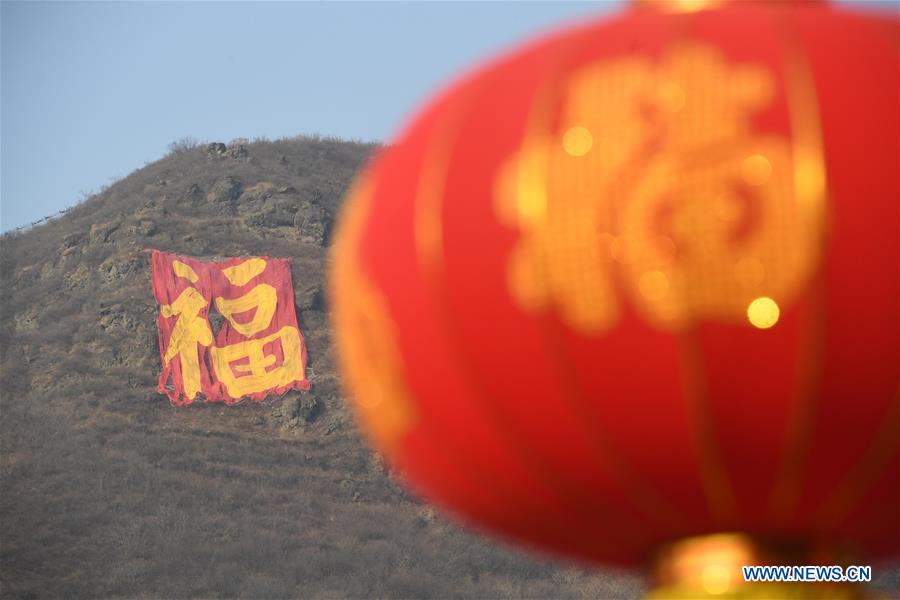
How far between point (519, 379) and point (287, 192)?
37.1m

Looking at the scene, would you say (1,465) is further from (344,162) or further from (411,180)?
(411,180)

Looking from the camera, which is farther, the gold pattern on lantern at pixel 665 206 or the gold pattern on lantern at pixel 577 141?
the gold pattern on lantern at pixel 577 141

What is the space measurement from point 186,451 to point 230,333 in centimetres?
261

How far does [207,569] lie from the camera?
27328 mm

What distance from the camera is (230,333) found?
31438mm

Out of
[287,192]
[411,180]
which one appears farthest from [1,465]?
[411,180]

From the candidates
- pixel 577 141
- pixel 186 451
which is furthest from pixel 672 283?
pixel 186 451

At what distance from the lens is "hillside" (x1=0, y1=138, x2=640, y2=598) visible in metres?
27.3

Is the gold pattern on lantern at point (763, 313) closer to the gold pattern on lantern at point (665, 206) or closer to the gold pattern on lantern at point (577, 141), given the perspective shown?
the gold pattern on lantern at point (665, 206)

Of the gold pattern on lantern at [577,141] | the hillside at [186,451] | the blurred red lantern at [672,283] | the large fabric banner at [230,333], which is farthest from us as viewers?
the large fabric banner at [230,333]

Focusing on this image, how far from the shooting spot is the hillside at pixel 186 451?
2728 centimetres

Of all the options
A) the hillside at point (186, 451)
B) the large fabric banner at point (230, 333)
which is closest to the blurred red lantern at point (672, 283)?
the hillside at point (186, 451)

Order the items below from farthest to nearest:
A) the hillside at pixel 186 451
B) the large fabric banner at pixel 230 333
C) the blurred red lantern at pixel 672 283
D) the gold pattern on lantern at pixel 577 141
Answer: the large fabric banner at pixel 230 333 < the hillside at pixel 186 451 < the gold pattern on lantern at pixel 577 141 < the blurred red lantern at pixel 672 283

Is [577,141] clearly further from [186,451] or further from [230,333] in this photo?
[186,451]
